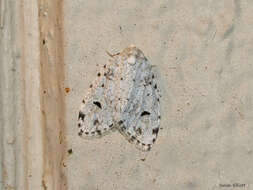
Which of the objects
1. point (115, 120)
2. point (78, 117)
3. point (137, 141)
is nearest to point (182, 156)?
point (137, 141)

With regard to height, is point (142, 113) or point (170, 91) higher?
point (170, 91)

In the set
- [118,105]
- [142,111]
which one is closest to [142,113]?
[142,111]

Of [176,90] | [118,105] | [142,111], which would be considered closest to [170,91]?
[176,90]

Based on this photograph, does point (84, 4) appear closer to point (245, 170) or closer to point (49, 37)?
point (49, 37)

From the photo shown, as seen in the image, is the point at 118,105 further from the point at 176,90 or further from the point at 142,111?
the point at 176,90
